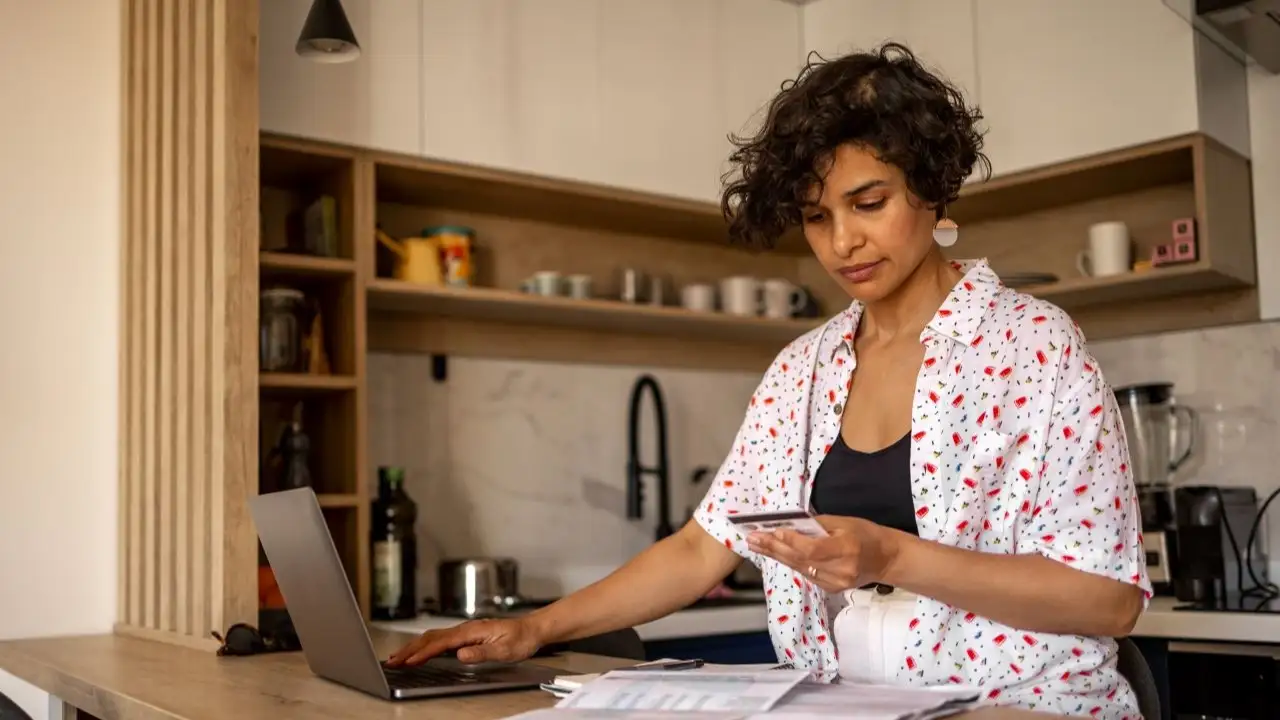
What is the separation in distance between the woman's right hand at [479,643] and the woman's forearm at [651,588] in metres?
0.06

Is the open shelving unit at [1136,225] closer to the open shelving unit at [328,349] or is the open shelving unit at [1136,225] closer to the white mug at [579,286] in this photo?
the white mug at [579,286]

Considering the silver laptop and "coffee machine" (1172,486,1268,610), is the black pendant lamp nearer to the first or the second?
the silver laptop

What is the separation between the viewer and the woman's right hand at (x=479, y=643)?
61.9 inches

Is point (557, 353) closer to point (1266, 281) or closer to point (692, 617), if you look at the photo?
point (692, 617)

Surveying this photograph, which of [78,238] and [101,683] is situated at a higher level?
[78,238]

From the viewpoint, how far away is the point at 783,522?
1092 millimetres

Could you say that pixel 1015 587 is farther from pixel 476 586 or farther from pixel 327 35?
pixel 476 586

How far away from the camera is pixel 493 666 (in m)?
1.61

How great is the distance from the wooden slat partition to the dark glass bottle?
0.49 m

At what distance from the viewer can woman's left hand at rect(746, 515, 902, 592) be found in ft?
3.67

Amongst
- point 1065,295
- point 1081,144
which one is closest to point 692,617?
point 1065,295

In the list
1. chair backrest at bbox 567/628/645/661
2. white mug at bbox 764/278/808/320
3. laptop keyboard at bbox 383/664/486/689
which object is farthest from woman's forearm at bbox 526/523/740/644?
white mug at bbox 764/278/808/320

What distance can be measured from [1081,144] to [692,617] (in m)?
1.43

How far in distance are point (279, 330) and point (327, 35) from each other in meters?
0.61
